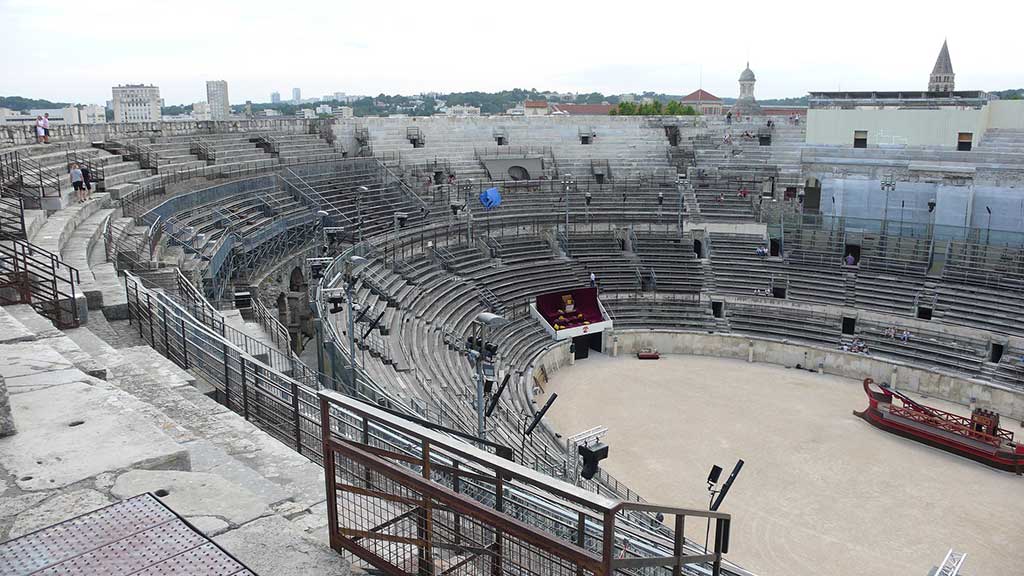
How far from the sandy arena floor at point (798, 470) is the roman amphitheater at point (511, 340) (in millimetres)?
115

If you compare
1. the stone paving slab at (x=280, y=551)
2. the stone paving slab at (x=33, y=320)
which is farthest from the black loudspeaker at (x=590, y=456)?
the stone paving slab at (x=280, y=551)

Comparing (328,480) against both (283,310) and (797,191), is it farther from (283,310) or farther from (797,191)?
(797,191)

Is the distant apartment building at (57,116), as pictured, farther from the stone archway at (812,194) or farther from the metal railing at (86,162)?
the stone archway at (812,194)

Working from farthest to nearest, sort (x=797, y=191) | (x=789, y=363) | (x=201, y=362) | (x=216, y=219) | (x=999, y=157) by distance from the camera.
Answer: (x=797, y=191) → (x=999, y=157) → (x=789, y=363) → (x=216, y=219) → (x=201, y=362)

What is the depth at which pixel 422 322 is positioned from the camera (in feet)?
84.0

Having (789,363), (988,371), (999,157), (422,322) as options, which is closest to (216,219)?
(422,322)

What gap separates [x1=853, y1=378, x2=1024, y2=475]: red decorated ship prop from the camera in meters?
21.5

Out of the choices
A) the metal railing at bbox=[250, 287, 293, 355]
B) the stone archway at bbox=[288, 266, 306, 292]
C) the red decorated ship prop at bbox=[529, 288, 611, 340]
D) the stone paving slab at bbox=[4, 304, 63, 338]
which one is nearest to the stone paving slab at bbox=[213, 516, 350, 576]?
the stone paving slab at bbox=[4, 304, 63, 338]

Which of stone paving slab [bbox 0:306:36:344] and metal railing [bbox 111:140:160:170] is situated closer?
stone paving slab [bbox 0:306:36:344]

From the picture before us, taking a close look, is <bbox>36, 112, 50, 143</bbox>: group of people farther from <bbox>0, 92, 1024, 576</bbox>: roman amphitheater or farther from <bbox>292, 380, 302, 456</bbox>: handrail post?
<bbox>292, 380, 302, 456</bbox>: handrail post

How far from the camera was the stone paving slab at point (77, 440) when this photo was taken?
5.79 metres

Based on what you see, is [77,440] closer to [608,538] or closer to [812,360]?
[608,538]

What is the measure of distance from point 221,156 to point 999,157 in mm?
33672

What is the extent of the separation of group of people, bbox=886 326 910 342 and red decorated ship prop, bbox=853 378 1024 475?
6.26 m
